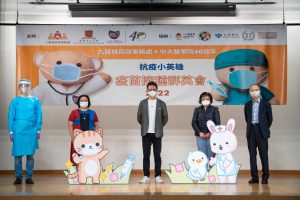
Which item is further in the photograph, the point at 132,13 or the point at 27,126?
the point at 132,13

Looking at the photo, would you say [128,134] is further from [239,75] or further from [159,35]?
[239,75]

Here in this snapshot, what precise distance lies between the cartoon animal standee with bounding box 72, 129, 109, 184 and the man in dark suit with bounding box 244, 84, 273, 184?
1.92 metres

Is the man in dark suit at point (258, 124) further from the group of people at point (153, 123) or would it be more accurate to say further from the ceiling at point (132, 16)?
the ceiling at point (132, 16)

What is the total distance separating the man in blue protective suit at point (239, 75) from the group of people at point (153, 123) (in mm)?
717

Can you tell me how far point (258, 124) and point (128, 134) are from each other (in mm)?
2482

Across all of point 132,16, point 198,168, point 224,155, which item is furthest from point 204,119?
point 132,16

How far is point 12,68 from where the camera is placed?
336 inches

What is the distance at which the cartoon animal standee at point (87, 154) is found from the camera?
6.81 meters

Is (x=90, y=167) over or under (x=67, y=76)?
under

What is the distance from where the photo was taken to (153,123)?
6.90 m

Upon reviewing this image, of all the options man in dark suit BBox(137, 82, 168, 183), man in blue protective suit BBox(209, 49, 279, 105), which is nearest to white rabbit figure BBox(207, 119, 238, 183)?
man in dark suit BBox(137, 82, 168, 183)

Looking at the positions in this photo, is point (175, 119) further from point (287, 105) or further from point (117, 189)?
point (117, 189)

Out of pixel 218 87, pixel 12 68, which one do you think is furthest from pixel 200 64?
pixel 12 68

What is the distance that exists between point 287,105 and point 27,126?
4220mm
